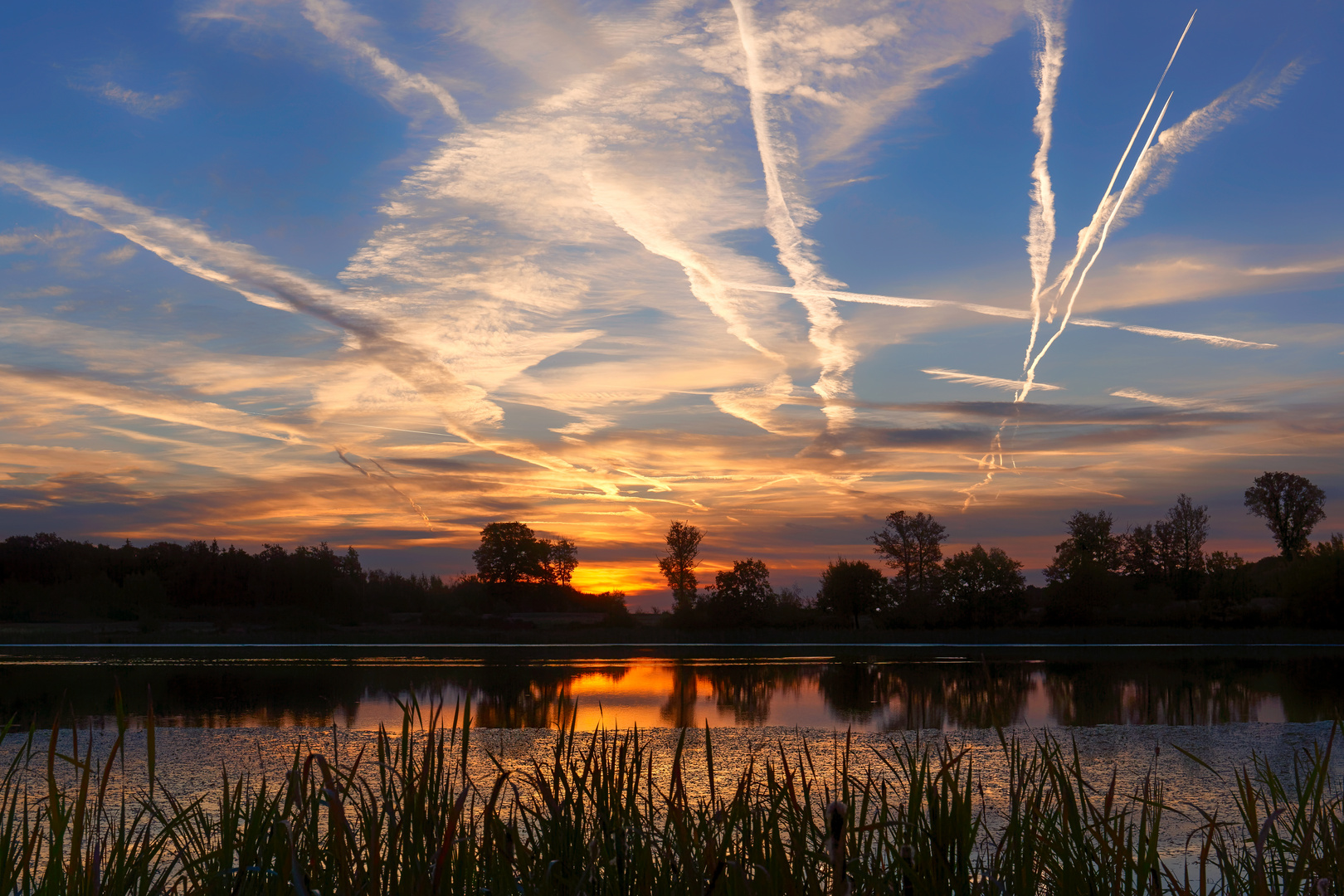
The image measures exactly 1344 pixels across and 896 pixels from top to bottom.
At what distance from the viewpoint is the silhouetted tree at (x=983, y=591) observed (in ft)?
208

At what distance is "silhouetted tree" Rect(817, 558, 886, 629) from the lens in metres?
63.3

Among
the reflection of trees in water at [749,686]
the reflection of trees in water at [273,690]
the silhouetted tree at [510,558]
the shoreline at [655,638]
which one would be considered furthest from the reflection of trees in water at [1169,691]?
the silhouetted tree at [510,558]

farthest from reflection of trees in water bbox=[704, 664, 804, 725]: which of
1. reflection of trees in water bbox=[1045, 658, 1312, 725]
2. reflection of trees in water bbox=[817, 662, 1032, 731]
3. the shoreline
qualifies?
the shoreline

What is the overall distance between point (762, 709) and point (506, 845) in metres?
20.3

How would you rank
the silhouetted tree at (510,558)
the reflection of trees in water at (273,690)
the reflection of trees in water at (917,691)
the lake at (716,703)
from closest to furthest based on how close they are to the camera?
the lake at (716,703)
the reflection of trees in water at (917,691)
the reflection of trees in water at (273,690)
the silhouetted tree at (510,558)

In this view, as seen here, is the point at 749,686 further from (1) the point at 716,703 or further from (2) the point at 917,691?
(2) the point at 917,691

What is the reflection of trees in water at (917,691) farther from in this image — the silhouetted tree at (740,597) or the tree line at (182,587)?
the tree line at (182,587)

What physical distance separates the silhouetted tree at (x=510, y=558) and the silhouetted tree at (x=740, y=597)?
1685cm

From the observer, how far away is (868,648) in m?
50.7

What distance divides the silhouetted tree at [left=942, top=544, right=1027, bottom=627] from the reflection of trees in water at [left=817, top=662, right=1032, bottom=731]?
995 inches

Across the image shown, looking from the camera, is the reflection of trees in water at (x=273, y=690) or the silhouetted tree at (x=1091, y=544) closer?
the reflection of trees in water at (x=273, y=690)

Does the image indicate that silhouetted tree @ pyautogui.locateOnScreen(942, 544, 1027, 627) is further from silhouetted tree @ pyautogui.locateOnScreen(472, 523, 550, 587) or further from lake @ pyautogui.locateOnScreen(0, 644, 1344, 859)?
silhouetted tree @ pyautogui.locateOnScreen(472, 523, 550, 587)

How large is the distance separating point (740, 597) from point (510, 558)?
819 inches

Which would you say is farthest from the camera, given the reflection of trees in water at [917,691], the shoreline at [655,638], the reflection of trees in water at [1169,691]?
the shoreline at [655,638]
